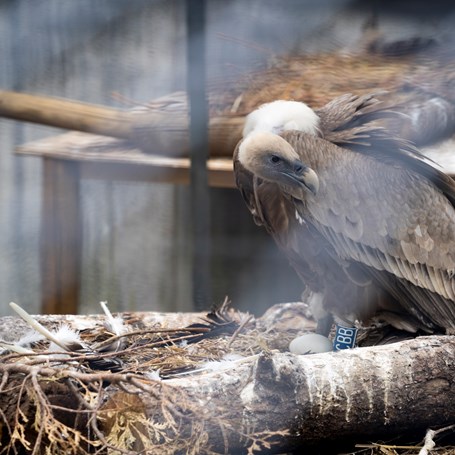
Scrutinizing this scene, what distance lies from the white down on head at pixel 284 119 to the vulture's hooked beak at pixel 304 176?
0.20m

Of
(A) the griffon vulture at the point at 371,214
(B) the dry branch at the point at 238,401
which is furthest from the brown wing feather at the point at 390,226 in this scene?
(B) the dry branch at the point at 238,401

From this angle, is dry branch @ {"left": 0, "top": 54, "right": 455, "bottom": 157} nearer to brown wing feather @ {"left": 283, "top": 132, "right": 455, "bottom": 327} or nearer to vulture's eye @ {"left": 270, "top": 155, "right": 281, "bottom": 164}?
brown wing feather @ {"left": 283, "top": 132, "right": 455, "bottom": 327}

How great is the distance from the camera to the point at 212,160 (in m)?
2.64

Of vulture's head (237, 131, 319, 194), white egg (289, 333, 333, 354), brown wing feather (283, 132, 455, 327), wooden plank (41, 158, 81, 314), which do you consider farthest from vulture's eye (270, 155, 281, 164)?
wooden plank (41, 158, 81, 314)

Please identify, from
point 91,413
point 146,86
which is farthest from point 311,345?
point 146,86

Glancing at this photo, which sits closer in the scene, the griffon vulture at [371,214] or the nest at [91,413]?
the nest at [91,413]

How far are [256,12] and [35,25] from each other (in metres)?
0.59

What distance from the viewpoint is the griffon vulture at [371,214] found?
6.54ft

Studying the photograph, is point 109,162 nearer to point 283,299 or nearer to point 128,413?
point 283,299

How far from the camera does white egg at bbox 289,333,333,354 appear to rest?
198 cm

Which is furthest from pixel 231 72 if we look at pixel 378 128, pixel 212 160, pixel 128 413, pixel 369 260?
pixel 128 413

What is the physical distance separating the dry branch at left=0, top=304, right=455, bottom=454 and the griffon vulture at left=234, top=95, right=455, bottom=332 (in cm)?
32

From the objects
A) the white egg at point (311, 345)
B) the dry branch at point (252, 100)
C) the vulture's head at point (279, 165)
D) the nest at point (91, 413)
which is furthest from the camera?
the dry branch at point (252, 100)

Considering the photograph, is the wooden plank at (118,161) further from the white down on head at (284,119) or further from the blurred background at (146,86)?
the white down on head at (284,119)
